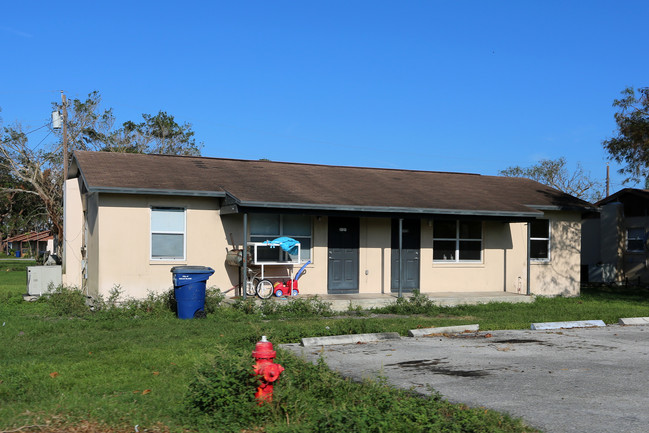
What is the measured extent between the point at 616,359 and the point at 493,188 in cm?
1303

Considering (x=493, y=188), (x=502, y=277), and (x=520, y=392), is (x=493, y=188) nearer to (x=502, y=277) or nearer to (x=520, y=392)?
(x=502, y=277)

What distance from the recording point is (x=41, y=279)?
18.4 m

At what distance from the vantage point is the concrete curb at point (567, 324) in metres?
12.8

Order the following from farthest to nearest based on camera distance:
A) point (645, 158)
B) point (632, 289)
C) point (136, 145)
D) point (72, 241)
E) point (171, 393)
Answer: point (136, 145) < point (632, 289) < point (645, 158) < point (72, 241) < point (171, 393)

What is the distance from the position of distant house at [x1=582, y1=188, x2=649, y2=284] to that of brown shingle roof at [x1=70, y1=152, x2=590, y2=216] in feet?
25.5

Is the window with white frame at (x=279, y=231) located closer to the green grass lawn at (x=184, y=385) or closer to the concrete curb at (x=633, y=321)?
the green grass lawn at (x=184, y=385)

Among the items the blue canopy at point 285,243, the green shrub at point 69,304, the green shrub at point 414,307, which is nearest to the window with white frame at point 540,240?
the green shrub at point 414,307

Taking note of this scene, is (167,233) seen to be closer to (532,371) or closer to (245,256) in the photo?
(245,256)

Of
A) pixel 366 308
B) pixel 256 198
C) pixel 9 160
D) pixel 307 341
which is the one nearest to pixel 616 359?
pixel 307 341

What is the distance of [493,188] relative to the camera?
2181cm

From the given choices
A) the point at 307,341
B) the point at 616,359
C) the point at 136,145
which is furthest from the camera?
the point at 136,145

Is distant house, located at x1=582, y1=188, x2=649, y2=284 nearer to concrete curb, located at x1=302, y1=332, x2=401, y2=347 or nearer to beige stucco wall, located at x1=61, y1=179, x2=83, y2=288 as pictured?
concrete curb, located at x1=302, y1=332, x2=401, y2=347

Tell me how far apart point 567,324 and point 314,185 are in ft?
26.6

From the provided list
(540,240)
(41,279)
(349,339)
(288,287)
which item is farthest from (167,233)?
(540,240)
